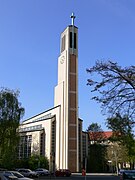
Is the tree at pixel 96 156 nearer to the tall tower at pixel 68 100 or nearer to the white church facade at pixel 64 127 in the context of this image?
the white church facade at pixel 64 127

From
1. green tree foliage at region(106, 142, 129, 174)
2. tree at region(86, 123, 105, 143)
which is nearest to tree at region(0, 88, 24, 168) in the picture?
green tree foliage at region(106, 142, 129, 174)

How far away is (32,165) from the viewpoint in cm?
7744

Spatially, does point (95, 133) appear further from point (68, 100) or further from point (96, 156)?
point (68, 100)

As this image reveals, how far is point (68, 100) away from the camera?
84625 millimetres

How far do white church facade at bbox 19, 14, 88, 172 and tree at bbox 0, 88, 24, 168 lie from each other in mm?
21026

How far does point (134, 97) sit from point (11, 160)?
47.1 meters

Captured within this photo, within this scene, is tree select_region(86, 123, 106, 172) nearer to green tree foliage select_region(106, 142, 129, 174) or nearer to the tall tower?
green tree foliage select_region(106, 142, 129, 174)

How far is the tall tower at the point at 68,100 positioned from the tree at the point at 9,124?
22948mm

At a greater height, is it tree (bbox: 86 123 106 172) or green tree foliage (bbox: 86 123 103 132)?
green tree foliage (bbox: 86 123 103 132)

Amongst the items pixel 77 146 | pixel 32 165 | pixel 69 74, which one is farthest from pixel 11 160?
pixel 69 74

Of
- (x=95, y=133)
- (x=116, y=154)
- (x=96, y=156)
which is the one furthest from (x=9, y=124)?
(x=95, y=133)

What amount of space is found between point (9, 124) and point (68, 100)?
30.0m

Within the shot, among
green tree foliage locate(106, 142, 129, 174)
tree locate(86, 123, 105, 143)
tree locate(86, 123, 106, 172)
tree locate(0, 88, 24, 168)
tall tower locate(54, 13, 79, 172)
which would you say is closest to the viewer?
tree locate(0, 88, 24, 168)

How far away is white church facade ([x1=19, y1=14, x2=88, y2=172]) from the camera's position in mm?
81750
